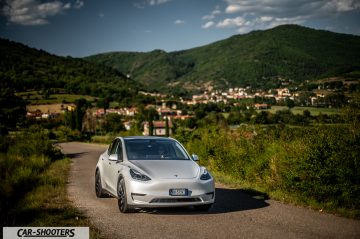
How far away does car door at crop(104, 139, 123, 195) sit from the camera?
30.7 ft

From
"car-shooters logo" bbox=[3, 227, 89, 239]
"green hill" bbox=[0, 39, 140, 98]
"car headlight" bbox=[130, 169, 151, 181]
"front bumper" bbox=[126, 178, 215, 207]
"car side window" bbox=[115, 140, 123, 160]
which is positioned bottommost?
"car-shooters logo" bbox=[3, 227, 89, 239]

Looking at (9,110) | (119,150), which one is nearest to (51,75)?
(9,110)

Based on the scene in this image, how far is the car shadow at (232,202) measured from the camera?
8914 mm

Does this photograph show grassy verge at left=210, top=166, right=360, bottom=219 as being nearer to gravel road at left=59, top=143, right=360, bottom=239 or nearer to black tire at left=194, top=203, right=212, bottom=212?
gravel road at left=59, top=143, right=360, bottom=239

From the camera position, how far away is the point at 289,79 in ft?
655

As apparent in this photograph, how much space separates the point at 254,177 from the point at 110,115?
3711 inches

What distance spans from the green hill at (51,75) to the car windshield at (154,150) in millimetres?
101159

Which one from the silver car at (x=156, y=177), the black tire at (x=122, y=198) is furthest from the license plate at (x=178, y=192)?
the black tire at (x=122, y=198)

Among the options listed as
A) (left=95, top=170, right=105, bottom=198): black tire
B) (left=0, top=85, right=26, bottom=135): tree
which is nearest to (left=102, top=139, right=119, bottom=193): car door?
(left=95, top=170, right=105, bottom=198): black tire

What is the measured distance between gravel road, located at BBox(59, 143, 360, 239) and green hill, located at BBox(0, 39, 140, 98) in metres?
102

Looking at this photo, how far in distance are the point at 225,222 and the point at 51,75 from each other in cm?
15097

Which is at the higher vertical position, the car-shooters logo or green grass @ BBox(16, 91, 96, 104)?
green grass @ BBox(16, 91, 96, 104)

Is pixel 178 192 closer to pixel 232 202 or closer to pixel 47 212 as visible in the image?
pixel 232 202

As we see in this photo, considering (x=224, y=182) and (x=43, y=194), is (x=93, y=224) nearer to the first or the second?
(x=43, y=194)
